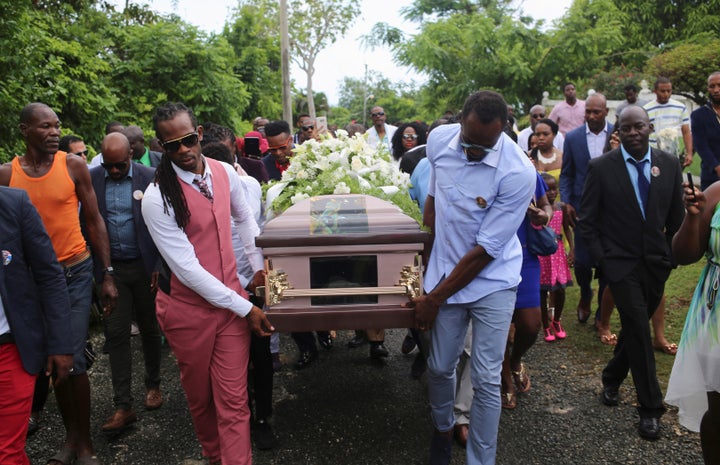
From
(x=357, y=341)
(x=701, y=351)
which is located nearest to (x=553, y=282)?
(x=357, y=341)

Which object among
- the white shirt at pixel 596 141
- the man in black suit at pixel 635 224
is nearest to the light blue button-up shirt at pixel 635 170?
the man in black suit at pixel 635 224

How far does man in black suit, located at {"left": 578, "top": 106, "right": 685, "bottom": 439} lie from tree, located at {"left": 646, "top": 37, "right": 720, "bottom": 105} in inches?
556

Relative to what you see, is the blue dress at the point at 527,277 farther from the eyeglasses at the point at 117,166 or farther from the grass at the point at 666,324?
the eyeglasses at the point at 117,166

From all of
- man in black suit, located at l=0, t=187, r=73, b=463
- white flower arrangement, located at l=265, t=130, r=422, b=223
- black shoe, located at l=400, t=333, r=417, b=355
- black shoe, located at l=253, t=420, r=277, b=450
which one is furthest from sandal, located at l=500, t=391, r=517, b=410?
man in black suit, located at l=0, t=187, r=73, b=463

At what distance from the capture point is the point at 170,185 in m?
3.15

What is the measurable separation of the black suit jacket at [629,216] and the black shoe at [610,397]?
88 centimetres

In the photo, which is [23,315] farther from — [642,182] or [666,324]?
[666,324]

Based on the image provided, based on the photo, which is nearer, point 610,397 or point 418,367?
point 610,397

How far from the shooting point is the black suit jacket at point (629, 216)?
4.13 meters

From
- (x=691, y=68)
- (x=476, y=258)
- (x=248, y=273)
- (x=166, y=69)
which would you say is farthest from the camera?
(x=691, y=68)

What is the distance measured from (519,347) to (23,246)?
133 inches

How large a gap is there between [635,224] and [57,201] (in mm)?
3861

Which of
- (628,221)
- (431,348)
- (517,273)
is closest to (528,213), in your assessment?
(628,221)

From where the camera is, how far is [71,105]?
8.64 metres
